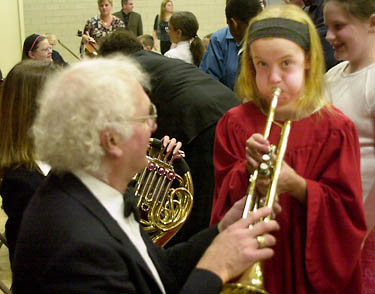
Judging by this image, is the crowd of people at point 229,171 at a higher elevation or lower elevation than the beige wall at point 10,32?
higher

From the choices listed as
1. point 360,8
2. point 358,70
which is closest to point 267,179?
point 358,70

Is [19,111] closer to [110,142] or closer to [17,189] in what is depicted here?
[17,189]

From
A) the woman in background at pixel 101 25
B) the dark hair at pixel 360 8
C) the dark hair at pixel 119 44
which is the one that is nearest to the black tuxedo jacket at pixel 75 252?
the dark hair at pixel 360 8

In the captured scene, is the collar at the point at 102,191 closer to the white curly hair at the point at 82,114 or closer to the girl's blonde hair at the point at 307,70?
the white curly hair at the point at 82,114

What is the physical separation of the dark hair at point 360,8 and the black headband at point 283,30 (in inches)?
15.3

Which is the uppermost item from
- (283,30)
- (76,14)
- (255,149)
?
(283,30)

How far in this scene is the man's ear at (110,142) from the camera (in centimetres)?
139

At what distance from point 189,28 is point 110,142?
3.34 metres

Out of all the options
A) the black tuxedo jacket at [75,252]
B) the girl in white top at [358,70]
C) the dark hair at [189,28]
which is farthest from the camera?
the dark hair at [189,28]

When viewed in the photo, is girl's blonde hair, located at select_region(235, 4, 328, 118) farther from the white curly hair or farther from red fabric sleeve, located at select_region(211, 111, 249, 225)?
the white curly hair

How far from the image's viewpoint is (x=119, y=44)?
3.13 metres

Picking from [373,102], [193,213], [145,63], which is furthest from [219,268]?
[145,63]

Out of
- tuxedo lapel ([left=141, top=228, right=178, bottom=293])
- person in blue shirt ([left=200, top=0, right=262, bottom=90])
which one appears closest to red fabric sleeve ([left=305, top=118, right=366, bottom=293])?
tuxedo lapel ([left=141, top=228, right=178, bottom=293])

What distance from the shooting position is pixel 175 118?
9.50 ft
